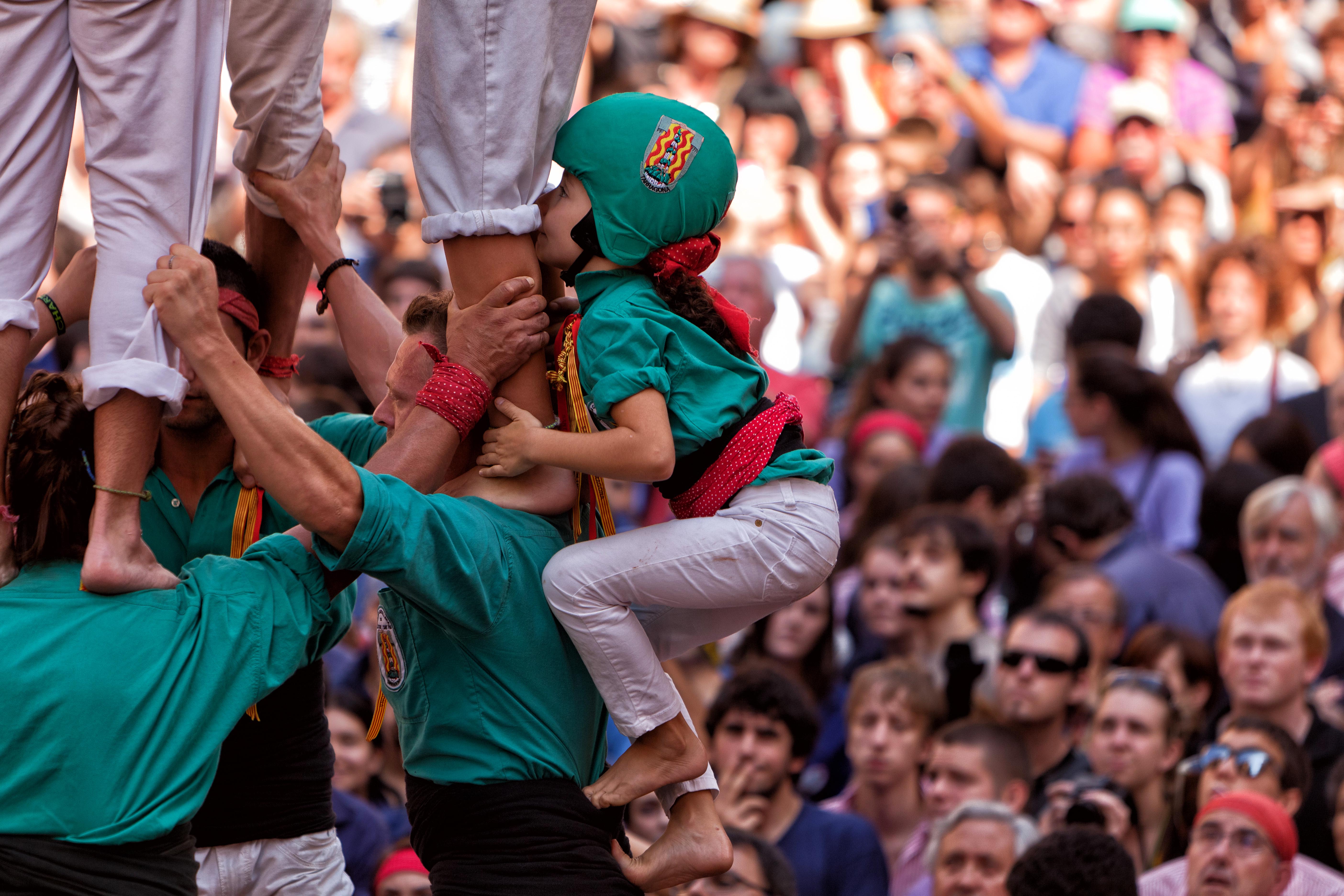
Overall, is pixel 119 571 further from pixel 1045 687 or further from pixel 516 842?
pixel 1045 687

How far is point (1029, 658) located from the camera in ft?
19.5

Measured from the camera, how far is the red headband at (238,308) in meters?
3.59

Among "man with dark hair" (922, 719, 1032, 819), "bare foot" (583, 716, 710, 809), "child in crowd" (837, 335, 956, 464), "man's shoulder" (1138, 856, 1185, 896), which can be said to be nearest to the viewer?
"bare foot" (583, 716, 710, 809)

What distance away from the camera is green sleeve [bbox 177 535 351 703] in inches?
118

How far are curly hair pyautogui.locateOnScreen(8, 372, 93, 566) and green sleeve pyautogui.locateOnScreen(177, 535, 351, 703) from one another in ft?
0.68

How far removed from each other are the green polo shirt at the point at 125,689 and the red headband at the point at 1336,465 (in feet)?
17.7

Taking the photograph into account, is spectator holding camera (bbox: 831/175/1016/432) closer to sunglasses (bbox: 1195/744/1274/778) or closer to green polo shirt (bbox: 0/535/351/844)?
sunglasses (bbox: 1195/744/1274/778)

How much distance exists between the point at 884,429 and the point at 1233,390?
1807 millimetres

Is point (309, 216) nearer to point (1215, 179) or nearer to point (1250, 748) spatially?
point (1250, 748)

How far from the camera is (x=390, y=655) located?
3.30 metres

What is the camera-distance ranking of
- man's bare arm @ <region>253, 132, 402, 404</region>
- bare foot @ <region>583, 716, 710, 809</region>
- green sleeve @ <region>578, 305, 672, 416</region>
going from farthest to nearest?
1. man's bare arm @ <region>253, 132, 402, 404</region>
2. bare foot @ <region>583, 716, 710, 809</region>
3. green sleeve @ <region>578, 305, 672, 416</region>

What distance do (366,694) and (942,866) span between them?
219 centimetres

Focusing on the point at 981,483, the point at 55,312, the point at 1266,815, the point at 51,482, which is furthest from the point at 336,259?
the point at 981,483

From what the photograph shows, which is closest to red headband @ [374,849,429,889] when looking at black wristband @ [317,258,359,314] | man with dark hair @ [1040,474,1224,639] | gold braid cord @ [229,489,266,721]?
gold braid cord @ [229,489,266,721]
